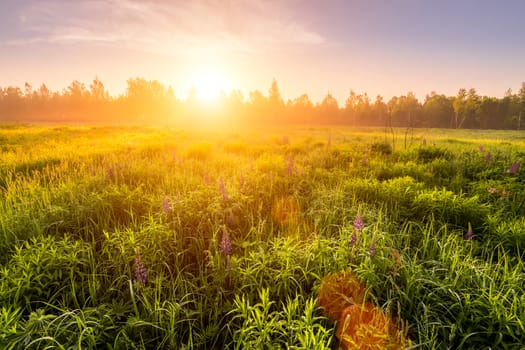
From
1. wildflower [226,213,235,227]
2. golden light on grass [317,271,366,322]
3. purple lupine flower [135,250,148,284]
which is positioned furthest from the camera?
wildflower [226,213,235,227]

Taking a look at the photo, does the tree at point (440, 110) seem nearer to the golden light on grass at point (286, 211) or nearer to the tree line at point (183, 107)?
the tree line at point (183, 107)

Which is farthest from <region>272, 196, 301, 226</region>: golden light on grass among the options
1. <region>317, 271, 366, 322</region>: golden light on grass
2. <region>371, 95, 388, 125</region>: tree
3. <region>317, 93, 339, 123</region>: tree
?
<region>317, 93, 339, 123</region>: tree

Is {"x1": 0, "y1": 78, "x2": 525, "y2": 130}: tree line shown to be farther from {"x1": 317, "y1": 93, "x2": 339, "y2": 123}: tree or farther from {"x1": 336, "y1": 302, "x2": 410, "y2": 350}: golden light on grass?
{"x1": 336, "y1": 302, "x2": 410, "y2": 350}: golden light on grass

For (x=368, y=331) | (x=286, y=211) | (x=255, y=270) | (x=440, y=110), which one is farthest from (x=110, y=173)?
(x=440, y=110)

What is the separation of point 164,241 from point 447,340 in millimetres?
2731

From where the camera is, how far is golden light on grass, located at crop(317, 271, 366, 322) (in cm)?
185

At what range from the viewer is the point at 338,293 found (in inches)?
75.3

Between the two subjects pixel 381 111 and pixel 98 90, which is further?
pixel 98 90

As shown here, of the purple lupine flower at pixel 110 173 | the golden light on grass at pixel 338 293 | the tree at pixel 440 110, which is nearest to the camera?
the golden light on grass at pixel 338 293

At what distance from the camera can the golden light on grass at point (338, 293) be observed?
6.07 feet

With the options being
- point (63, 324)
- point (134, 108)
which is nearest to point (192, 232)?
point (63, 324)

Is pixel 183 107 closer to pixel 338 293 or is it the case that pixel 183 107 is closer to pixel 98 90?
pixel 98 90

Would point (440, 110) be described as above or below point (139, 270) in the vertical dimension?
above

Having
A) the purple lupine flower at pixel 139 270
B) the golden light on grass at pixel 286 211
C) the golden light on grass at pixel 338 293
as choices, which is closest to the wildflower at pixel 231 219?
the golden light on grass at pixel 286 211
